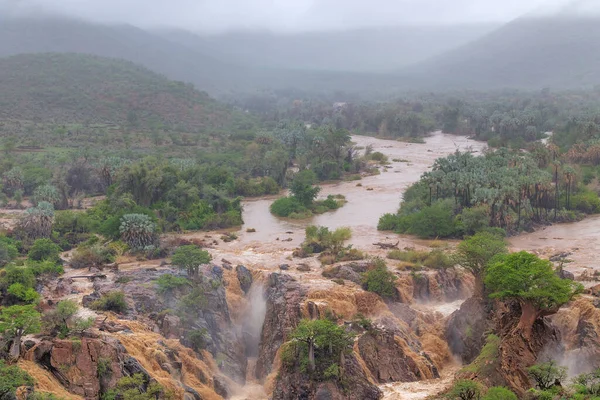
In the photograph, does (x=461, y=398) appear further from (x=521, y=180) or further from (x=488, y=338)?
(x=521, y=180)

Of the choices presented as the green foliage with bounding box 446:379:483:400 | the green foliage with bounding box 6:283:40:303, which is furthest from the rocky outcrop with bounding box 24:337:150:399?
the green foliage with bounding box 446:379:483:400

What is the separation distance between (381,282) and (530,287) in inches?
412

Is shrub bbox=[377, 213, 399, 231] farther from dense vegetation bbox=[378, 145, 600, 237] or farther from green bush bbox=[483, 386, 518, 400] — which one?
green bush bbox=[483, 386, 518, 400]

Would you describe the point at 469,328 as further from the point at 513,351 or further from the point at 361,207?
the point at 361,207

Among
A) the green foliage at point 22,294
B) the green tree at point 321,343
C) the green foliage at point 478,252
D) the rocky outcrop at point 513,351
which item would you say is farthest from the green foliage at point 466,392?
the green foliage at point 22,294

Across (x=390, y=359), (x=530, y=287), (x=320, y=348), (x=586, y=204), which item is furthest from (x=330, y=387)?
(x=586, y=204)

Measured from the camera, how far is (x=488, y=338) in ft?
113

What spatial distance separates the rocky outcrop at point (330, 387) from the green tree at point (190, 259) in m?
11.3

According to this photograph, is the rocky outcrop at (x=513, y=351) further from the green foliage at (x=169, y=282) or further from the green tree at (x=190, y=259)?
the green tree at (x=190, y=259)

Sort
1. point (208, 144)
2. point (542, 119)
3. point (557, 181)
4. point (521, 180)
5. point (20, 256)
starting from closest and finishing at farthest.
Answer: point (20, 256)
point (521, 180)
point (557, 181)
point (208, 144)
point (542, 119)

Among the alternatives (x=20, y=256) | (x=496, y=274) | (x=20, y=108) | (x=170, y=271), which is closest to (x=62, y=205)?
(x=20, y=256)

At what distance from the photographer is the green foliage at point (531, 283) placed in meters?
32.6

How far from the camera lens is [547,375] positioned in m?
30.0

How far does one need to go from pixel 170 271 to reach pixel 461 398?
70.5 ft
